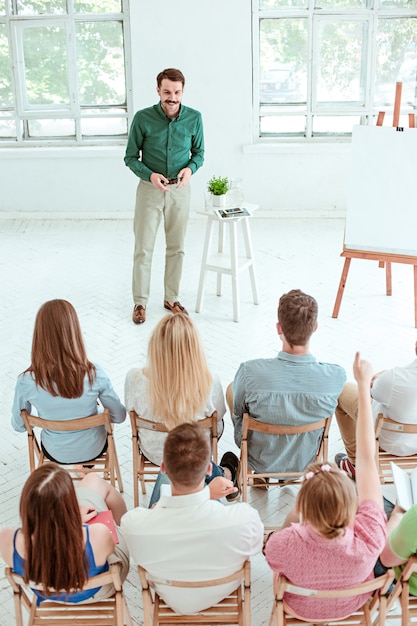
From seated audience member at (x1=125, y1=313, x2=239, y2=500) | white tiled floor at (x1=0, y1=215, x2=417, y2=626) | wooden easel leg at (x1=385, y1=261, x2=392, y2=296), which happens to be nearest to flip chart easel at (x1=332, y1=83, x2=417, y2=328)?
white tiled floor at (x1=0, y1=215, x2=417, y2=626)

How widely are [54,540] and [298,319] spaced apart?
1.41m

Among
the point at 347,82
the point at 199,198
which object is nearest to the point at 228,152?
the point at 199,198

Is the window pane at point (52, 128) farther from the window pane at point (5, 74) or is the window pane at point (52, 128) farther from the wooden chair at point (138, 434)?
the wooden chair at point (138, 434)

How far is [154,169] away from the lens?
18.3 feet

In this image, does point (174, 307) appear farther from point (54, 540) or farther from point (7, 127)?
point (54, 540)

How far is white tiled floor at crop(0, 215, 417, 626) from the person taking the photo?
15.8ft

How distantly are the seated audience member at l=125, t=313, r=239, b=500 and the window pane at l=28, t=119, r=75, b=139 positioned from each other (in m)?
4.95

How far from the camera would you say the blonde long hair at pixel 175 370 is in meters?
3.26

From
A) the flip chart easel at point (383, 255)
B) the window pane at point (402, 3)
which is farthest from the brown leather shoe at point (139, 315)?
the window pane at point (402, 3)

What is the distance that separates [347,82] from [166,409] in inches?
204

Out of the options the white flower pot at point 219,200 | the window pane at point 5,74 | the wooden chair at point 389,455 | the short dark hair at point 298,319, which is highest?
the window pane at point 5,74

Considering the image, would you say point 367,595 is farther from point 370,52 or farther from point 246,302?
point 370,52

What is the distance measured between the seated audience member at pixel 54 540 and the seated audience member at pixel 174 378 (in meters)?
0.76

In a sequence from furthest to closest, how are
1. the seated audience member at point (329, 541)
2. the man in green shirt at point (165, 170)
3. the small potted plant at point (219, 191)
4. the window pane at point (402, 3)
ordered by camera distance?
the window pane at point (402, 3), the small potted plant at point (219, 191), the man in green shirt at point (165, 170), the seated audience member at point (329, 541)
